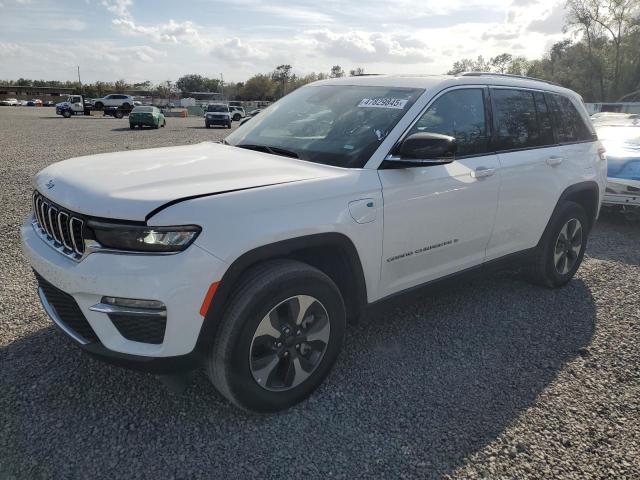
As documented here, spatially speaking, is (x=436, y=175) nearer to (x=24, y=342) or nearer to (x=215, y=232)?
(x=215, y=232)

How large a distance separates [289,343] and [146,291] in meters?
0.84

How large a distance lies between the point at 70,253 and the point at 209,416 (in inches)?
44.2

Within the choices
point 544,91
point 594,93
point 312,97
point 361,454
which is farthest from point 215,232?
point 594,93

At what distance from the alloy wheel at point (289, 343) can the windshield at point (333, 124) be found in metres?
0.90

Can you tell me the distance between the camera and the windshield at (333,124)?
3174mm

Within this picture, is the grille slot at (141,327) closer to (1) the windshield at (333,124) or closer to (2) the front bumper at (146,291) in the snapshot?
(2) the front bumper at (146,291)

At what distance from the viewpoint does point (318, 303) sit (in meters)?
2.80

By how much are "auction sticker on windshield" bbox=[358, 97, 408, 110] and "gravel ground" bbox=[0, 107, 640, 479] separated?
1.27 m

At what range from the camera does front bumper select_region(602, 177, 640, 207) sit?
6.88 meters

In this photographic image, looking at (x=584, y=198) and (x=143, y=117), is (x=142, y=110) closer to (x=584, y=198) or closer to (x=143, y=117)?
(x=143, y=117)

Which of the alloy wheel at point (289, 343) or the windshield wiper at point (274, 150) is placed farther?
the windshield wiper at point (274, 150)

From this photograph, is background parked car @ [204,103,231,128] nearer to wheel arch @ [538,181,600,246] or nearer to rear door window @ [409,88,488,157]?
wheel arch @ [538,181,600,246]

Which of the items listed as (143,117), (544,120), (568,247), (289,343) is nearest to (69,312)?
(289,343)

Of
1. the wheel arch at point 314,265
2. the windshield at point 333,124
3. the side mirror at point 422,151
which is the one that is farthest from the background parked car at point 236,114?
the wheel arch at point 314,265
